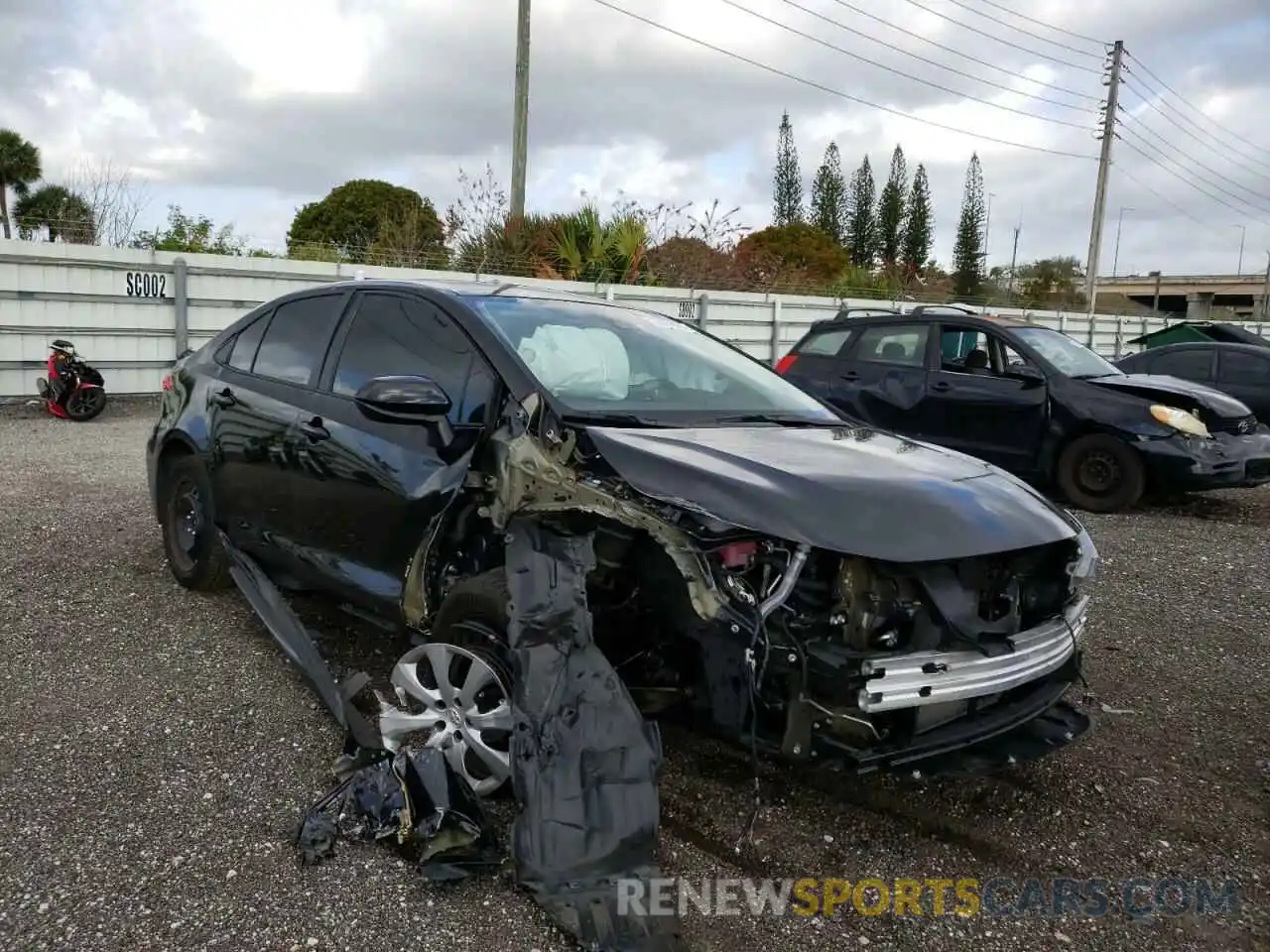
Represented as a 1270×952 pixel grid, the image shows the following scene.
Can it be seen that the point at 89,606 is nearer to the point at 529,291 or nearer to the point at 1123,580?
the point at 529,291

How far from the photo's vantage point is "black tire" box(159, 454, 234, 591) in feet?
15.1

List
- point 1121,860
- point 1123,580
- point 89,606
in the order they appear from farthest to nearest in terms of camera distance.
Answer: point 1123,580, point 89,606, point 1121,860

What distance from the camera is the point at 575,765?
→ 2.51 metres

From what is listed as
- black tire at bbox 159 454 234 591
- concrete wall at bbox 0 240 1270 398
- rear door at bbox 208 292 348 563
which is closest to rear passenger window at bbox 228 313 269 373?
rear door at bbox 208 292 348 563

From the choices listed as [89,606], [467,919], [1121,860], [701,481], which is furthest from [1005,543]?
[89,606]

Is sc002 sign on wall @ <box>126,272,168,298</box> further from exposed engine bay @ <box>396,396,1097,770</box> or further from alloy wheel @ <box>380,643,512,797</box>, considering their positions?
exposed engine bay @ <box>396,396,1097,770</box>

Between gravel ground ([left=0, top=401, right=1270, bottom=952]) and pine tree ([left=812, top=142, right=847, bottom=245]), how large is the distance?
58639 mm

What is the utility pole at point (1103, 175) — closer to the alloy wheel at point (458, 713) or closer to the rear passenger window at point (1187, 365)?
the rear passenger window at point (1187, 365)

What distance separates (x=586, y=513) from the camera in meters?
2.83

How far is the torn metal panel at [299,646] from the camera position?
317cm

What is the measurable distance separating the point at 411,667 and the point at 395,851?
63cm

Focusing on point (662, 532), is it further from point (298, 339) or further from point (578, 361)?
point (298, 339)

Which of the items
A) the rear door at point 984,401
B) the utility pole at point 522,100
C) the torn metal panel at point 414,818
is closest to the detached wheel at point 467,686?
the torn metal panel at point 414,818

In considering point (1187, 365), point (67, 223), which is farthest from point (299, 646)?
point (67, 223)
